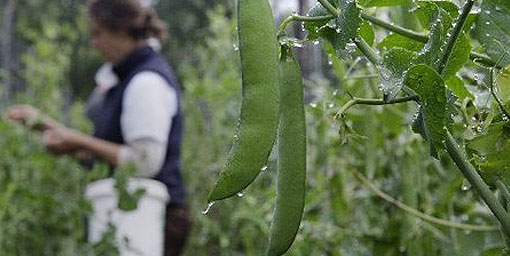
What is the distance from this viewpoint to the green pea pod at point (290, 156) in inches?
21.4

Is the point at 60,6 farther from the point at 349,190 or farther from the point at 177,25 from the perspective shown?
the point at 349,190

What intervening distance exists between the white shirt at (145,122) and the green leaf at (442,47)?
1413 millimetres

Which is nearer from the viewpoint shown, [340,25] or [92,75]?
[340,25]

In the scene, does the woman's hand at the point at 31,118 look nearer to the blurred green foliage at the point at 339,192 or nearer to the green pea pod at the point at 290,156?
the blurred green foliage at the point at 339,192

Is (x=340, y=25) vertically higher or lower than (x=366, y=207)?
higher

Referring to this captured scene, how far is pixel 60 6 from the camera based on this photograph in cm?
959

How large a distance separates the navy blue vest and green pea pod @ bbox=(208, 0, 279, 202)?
61.1 inches

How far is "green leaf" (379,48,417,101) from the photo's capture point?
538mm

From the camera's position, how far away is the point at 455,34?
20.9 inches

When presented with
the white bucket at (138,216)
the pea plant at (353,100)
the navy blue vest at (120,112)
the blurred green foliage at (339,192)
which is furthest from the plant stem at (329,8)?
the navy blue vest at (120,112)

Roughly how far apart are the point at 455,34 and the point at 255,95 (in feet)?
0.42

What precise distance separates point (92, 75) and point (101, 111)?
8.86 m

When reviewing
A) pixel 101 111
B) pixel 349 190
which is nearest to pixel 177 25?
pixel 101 111

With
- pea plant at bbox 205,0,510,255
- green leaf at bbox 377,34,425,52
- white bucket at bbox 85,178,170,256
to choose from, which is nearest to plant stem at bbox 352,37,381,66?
pea plant at bbox 205,0,510,255
